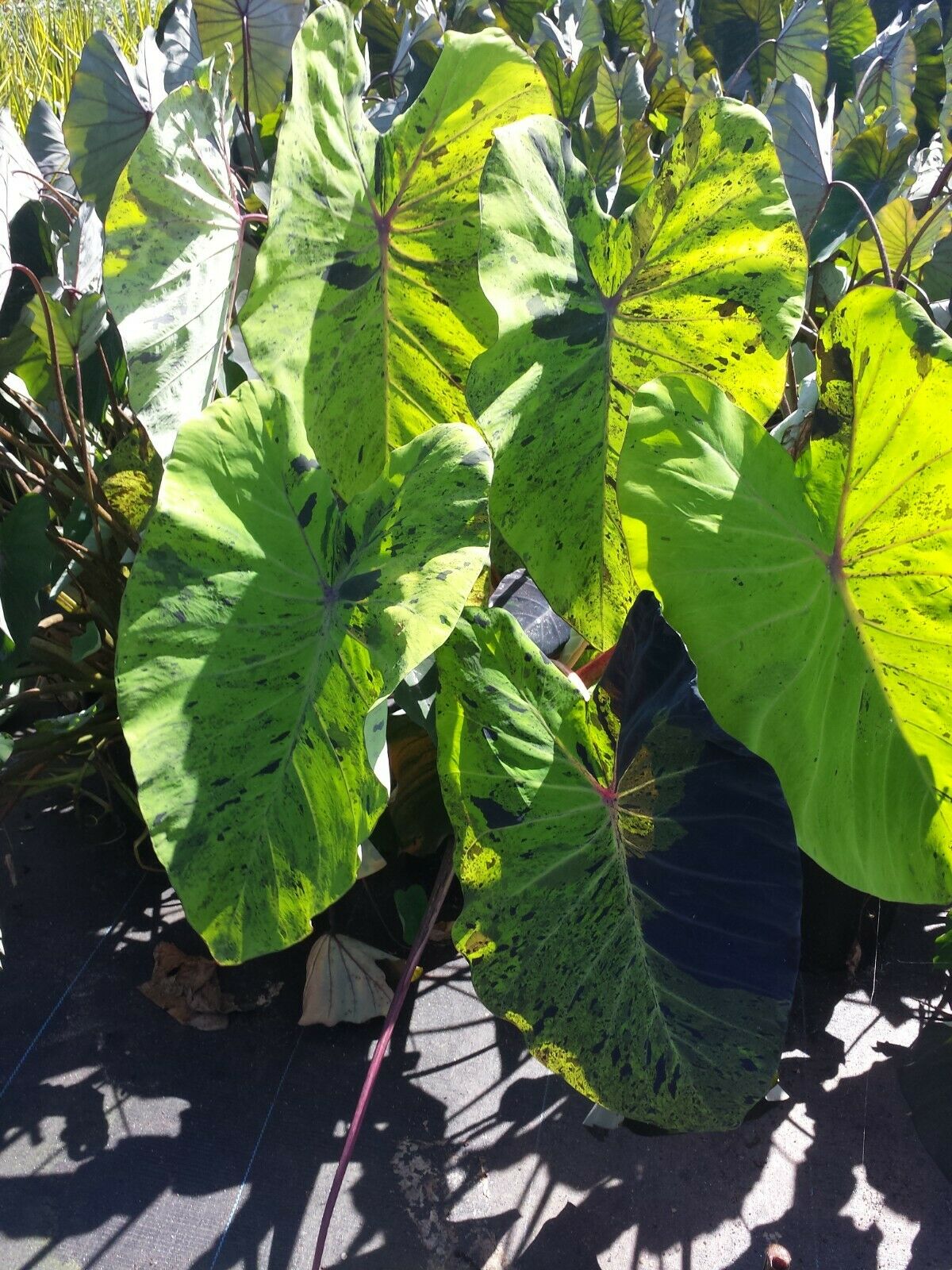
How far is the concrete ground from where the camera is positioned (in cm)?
95

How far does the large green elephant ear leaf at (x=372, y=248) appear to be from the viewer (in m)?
0.83

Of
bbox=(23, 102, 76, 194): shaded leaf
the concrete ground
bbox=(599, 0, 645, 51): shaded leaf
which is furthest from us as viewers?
bbox=(599, 0, 645, 51): shaded leaf

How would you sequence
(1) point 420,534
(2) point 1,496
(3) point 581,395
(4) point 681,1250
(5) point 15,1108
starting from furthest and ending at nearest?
1. (2) point 1,496
2. (5) point 15,1108
3. (4) point 681,1250
4. (3) point 581,395
5. (1) point 420,534

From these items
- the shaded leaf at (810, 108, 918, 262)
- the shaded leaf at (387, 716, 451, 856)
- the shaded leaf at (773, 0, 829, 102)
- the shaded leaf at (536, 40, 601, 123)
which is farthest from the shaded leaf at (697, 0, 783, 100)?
the shaded leaf at (387, 716, 451, 856)

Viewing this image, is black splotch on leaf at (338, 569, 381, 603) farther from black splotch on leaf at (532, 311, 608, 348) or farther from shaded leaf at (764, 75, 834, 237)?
shaded leaf at (764, 75, 834, 237)

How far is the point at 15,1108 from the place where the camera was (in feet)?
3.48

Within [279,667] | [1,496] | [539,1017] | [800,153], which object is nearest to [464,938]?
[539,1017]

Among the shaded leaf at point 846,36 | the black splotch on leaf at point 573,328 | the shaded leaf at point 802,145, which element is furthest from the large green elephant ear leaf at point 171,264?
the shaded leaf at point 846,36

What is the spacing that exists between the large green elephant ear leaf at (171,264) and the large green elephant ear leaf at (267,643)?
10 centimetres

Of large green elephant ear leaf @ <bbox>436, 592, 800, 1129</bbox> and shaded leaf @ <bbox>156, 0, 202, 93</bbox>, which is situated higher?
shaded leaf @ <bbox>156, 0, 202, 93</bbox>

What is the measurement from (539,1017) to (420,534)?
0.41 meters

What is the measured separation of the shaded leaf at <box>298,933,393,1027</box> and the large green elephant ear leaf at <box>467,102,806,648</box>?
0.54m

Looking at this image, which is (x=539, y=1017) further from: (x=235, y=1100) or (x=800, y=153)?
(x=800, y=153)

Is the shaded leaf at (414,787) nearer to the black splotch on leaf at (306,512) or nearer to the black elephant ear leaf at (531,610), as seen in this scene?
the black elephant ear leaf at (531,610)
